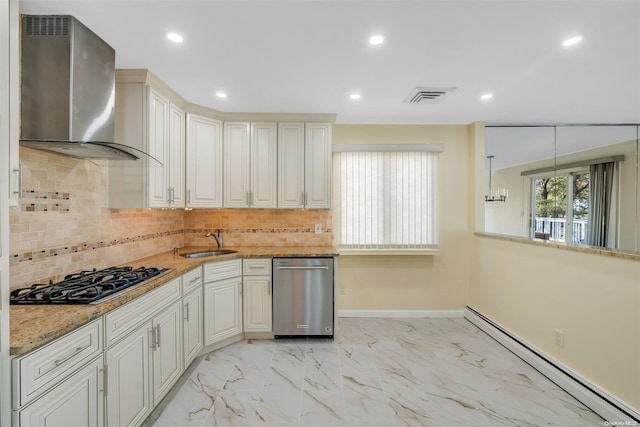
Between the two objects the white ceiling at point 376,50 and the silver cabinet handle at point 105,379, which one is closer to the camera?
the silver cabinet handle at point 105,379

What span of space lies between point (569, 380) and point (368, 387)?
1.58 meters

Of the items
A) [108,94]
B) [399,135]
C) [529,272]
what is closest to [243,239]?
[108,94]

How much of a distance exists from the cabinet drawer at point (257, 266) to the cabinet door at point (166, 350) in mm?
832

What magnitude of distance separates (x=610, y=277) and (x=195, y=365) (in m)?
3.37

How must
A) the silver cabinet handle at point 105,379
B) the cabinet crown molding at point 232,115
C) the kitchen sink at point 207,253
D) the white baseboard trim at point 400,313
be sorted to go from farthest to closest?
the white baseboard trim at point 400,313 → the kitchen sink at point 207,253 → the cabinet crown molding at point 232,115 → the silver cabinet handle at point 105,379

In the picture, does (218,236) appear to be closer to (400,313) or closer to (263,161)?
(263,161)

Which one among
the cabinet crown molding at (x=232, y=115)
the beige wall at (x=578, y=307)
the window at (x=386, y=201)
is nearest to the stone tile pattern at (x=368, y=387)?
the beige wall at (x=578, y=307)

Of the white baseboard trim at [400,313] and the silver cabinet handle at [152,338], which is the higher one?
the silver cabinet handle at [152,338]

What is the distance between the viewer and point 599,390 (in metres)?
1.99

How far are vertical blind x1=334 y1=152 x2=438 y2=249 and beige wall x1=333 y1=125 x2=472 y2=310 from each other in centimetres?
Answer: 17

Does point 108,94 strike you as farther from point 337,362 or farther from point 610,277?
point 610,277

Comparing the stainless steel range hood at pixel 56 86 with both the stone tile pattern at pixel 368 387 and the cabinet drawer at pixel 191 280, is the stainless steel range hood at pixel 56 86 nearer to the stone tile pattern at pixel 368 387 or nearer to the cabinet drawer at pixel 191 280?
the cabinet drawer at pixel 191 280

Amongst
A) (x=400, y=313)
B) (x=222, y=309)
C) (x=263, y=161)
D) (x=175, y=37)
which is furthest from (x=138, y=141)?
(x=400, y=313)

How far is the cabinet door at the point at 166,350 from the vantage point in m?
1.91
